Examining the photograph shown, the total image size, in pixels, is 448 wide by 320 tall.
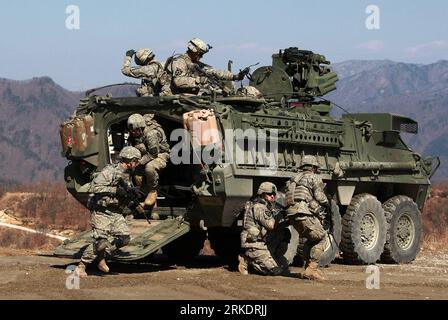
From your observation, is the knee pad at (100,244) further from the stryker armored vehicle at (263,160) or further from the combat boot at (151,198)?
the combat boot at (151,198)

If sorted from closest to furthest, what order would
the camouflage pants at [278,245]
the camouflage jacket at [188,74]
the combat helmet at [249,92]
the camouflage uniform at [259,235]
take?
the camouflage uniform at [259,235] < the camouflage pants at [278,245] < the camouflage jacket at [188,74] < the combat helmet at [249,92]

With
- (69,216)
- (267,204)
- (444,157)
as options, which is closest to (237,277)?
(267,204)

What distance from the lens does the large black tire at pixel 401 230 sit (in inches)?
746

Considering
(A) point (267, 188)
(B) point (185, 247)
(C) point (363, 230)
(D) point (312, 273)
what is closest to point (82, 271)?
(A) point (267, 188)

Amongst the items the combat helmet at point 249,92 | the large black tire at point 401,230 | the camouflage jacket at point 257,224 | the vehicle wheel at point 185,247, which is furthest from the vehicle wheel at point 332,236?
the vehicle wheel at point 185,247

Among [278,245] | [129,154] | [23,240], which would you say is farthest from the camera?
[23,240]

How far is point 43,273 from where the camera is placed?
1516cm

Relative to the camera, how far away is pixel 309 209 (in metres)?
15.1

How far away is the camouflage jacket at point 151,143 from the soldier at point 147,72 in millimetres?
1083

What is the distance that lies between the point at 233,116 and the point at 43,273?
3.46 meters

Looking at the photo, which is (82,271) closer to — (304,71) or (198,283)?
(198,283)

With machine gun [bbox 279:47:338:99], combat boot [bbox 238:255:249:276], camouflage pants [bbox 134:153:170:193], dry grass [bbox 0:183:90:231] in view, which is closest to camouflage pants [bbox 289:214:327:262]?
combat boot [bbox 238:255:249:276]

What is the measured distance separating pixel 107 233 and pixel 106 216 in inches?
9.0
